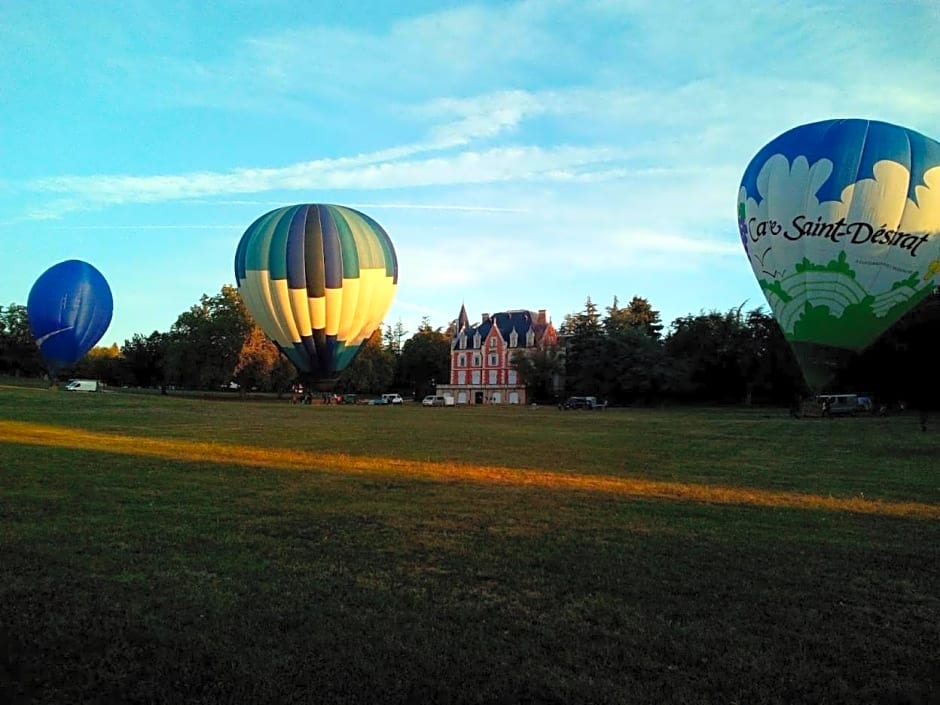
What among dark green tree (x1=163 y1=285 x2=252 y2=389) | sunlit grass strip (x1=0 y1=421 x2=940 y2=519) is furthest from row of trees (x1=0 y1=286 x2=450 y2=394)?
sunlit grass strip (x1=0 y1=421 x2=940 y2=519)

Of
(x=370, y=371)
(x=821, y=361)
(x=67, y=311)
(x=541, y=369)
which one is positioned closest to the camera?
(x=821, y=361)

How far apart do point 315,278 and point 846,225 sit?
12.7m

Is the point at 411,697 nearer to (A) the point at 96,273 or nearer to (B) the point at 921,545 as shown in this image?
(B) the point at 921,545

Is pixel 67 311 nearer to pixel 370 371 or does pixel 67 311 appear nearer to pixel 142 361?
pixel 370 371

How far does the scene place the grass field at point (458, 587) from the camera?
3852mm

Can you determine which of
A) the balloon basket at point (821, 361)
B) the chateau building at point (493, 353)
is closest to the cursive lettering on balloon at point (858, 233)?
the balloon basket at point (821, 361)

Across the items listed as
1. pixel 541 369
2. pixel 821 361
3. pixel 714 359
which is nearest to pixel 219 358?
pixel 541 369

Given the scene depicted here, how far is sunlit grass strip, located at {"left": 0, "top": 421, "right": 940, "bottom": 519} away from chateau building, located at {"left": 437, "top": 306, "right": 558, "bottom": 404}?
6258 cm

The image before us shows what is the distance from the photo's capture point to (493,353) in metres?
81.4

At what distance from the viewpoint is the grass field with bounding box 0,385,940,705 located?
3852mm

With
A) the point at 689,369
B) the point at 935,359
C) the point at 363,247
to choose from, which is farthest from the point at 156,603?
the point at 689,369

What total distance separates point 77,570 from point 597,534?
4.58 meters

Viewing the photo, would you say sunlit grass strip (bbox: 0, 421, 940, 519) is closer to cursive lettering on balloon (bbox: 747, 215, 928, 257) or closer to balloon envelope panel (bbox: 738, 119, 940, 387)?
balloon envelope panel (bbox: 738, 119, 940, 387)

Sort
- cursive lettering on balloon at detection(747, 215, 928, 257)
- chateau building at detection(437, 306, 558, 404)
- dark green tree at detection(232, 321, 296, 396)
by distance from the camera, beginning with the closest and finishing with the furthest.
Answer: cursive lettering on balloon at detection(747, 215, 928, 257)
dark green tree at detection(232, 321, 296, 396)
chateau building at detection(437, 306, 558, 404)
